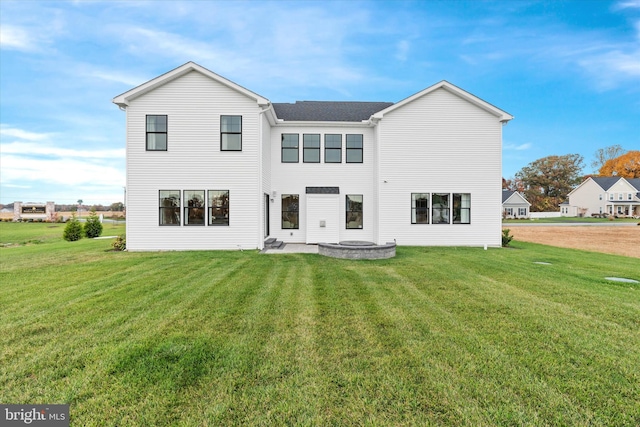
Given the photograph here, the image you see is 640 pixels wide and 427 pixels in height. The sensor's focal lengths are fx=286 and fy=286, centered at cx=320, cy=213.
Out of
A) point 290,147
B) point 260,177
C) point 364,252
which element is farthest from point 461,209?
point 260,177

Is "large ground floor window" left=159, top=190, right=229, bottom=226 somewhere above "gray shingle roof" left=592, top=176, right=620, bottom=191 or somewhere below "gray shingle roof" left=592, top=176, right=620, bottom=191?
below

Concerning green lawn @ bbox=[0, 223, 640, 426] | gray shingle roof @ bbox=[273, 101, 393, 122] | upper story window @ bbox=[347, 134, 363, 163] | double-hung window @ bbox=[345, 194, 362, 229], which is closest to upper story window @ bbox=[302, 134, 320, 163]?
gray shingle roof @ bbox=[273, 101, 393, 122]

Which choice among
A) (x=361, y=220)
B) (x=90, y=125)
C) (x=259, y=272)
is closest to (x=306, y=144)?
(x=361, y=220)

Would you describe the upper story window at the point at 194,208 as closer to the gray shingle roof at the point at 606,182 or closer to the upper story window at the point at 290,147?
the upper story window at the point at 290,147

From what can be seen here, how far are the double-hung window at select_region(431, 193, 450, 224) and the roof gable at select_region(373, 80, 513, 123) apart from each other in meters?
4.37

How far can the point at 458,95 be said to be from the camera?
13500 millimetres

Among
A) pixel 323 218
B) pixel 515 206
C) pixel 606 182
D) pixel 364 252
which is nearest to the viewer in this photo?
pixel 364 252

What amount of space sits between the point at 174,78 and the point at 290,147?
18.7 ft

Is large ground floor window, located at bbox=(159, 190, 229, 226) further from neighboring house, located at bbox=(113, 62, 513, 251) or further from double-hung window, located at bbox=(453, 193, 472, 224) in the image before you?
double-hung window, located at bbox=(453, 193, 472, 224)

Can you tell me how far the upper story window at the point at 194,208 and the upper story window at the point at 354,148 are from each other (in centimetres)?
721

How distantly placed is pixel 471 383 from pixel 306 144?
12.7 metres

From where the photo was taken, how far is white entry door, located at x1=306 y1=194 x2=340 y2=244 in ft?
46.3

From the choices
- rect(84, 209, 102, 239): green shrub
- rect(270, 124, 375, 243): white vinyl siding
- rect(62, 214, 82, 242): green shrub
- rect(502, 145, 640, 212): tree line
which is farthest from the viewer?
rect(502, 145, 640, 212): tree line

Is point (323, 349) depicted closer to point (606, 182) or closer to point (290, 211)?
point (290, 211)
